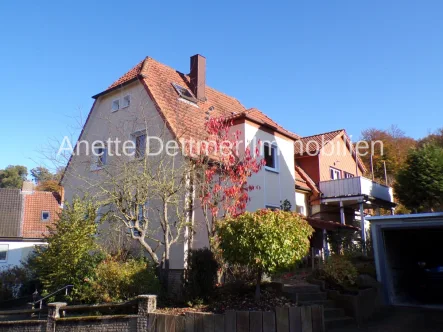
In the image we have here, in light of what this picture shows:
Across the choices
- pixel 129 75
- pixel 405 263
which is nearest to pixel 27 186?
pixel 129 75

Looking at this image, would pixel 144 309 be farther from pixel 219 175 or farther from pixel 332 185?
pixel 332 185

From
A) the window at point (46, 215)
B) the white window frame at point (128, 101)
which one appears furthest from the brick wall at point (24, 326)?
the window at point (46, 215)

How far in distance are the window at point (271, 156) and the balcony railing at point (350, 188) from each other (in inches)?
226

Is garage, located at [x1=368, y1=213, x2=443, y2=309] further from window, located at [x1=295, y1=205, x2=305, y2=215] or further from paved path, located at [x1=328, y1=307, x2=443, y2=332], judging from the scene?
window, located at [x1=295, y1=205, x2=305, y2=215]

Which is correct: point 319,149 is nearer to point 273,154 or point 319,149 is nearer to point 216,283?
point 273,154

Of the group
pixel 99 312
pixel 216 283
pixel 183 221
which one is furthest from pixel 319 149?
pixel 99 312

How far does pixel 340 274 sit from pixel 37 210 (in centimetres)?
2857

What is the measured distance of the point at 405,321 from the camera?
10.3 m

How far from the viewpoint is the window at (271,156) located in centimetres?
1881

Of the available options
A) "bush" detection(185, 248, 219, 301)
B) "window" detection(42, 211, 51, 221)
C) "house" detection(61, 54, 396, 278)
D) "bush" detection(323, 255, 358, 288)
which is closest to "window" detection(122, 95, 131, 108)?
"house" detection(61, 54, 396, 278)

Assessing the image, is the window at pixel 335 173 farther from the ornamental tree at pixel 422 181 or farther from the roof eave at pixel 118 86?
the roof eave at pixel 118 86

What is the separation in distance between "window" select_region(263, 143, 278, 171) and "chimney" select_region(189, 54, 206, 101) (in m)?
4.40

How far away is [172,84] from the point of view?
19.2 metres

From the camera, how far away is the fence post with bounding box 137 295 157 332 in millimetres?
9305
